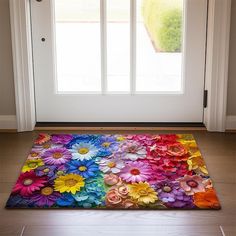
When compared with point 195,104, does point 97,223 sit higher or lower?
lower

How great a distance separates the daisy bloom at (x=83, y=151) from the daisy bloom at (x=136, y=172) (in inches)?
11.2

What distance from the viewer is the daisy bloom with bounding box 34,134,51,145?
3.23 m

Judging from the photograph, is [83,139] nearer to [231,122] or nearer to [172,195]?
[172,195]

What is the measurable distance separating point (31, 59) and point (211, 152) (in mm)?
1496

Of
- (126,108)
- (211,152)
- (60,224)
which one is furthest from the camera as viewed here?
(126,108)

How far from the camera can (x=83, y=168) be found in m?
2.77

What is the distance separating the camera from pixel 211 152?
10.0 ft

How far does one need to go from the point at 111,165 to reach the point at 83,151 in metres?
0.30

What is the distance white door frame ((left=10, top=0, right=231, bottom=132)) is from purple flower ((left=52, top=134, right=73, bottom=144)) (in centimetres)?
28

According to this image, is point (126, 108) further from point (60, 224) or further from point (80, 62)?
point (60, 224)

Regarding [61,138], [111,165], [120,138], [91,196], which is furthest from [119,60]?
[91,196]

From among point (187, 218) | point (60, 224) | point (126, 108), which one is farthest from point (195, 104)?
point (60, 224)

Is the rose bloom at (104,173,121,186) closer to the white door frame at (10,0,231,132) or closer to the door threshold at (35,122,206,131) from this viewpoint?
the door threshold at (35,122,206,131)

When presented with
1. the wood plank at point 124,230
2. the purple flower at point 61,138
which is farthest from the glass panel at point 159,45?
the wood plank at point 124,230
